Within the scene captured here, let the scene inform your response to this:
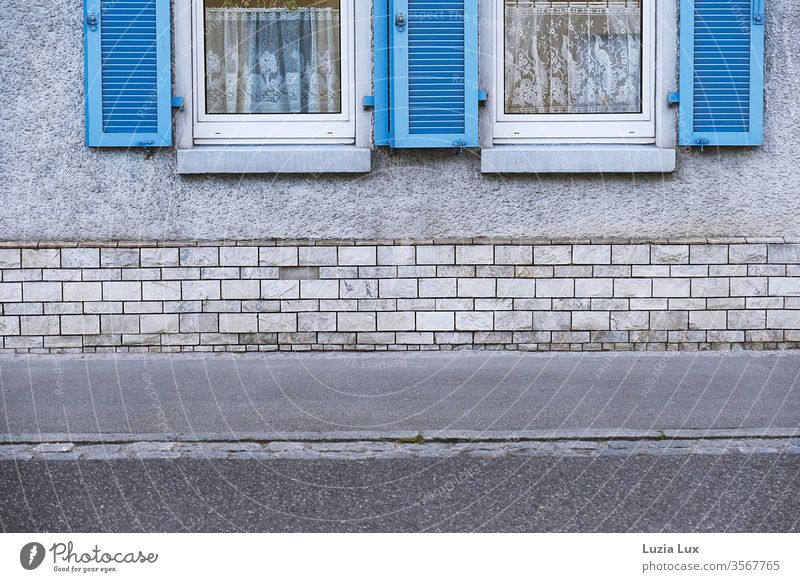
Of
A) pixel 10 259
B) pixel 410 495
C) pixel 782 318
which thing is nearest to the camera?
pixel 410 495

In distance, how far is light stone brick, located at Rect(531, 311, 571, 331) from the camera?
7461 mm

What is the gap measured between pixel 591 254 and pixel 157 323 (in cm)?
299

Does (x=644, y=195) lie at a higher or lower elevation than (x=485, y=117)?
lower

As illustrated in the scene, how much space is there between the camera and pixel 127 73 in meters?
7.32

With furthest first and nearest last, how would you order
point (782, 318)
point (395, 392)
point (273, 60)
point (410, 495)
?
point (273, 60), point (782, 318), point (395, 392), point (410, 495)

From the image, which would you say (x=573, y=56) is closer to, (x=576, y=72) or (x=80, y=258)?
(x=576, y=72)

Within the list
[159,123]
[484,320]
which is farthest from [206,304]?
[484,320]

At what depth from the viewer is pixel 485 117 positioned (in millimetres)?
7551

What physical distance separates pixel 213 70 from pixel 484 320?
257cm

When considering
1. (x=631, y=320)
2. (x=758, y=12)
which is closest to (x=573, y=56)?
(x=758, y=12)

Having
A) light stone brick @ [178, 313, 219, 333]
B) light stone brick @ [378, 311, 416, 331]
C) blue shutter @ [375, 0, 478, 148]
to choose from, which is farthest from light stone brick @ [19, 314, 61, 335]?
blue shutter @ [375, 0, 478, 148]

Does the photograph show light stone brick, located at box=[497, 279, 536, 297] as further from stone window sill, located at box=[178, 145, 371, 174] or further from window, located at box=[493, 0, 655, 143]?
stone window sill, located at box=[178, 145, 371, 174]

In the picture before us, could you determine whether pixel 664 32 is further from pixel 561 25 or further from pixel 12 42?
pixel 12 42

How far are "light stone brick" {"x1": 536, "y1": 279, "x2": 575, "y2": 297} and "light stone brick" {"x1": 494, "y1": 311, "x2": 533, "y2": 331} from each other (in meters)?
0.17
